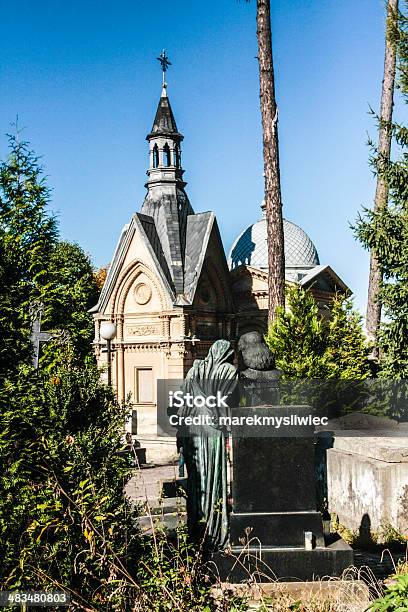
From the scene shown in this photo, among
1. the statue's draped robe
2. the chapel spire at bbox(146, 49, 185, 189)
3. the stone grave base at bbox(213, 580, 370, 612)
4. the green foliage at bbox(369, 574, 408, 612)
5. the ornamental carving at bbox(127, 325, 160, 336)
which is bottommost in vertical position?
the stone grave base at bbox(213, 580, 370, 612)

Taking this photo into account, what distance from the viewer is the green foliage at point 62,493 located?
5.34 meters

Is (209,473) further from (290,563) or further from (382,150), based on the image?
(382,150)

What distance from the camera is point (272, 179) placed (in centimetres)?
1495

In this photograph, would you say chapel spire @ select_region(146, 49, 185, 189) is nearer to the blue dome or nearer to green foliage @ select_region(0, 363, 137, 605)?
the blue dome

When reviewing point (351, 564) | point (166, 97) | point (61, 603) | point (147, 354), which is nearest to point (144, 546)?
point (61, 603)

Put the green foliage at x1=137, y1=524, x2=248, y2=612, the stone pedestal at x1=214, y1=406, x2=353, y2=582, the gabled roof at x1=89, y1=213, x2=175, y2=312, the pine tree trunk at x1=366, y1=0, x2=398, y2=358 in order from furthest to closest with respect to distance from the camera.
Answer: the gabled roof at x1=89, y1=213, x2=175, y2=312 → the pine tree trunk at x1=366, y1=0, x2=398, y2=358 → the stone pedestal at x1=214, y1=406, x2=353, y2=582 → the green foliage at x1=137, y1=524, x2=248, y2=612

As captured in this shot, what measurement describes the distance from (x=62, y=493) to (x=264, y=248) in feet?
93.1

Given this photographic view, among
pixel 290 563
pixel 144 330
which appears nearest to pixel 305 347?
pixel 290 563

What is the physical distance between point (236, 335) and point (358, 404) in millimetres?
15196

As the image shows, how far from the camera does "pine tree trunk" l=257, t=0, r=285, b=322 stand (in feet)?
48.9

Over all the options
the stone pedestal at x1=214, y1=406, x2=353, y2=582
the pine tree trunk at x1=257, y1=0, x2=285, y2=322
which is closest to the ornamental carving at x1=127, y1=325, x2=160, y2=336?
the pine tree trunk at x1=257, y1=0, x2=285, y2=322

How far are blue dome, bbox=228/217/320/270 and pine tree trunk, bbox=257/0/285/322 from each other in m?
17.4

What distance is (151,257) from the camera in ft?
92.4

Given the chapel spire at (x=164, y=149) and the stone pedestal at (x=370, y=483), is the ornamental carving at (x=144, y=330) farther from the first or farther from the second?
the stone pedestal at (x=370, y=483)
